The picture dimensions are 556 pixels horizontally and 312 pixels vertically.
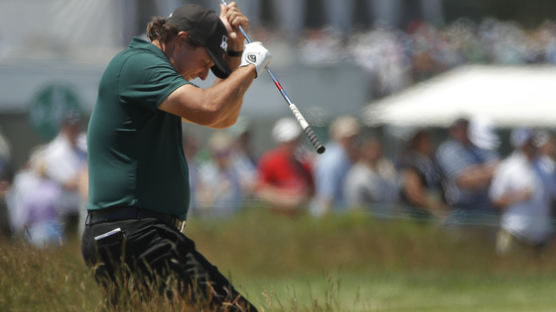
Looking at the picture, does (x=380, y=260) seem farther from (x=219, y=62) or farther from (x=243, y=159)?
(x=219, y=62)

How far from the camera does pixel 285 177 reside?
43.3 feet

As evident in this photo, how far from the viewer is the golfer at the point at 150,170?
472 centimetres

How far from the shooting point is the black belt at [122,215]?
15.6ft

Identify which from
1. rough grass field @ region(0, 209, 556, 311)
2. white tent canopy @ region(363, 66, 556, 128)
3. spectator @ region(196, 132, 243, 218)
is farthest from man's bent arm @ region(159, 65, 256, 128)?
white tent canopy @ region(363, 66, 556, 128)

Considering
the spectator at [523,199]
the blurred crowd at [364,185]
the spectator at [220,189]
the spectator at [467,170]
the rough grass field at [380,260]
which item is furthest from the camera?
the spectator at [220,189]

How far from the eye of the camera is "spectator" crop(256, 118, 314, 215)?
13188 mm

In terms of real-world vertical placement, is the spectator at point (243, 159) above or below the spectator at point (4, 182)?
below

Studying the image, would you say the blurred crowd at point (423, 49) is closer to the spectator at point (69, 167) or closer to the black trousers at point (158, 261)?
the spectator at point (69, 167)

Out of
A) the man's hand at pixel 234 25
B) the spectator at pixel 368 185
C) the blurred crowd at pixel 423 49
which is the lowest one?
the blurred crowd at pixel 423 49

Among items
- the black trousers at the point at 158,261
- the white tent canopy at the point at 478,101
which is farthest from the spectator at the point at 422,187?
the black trousers at the point at 158,261

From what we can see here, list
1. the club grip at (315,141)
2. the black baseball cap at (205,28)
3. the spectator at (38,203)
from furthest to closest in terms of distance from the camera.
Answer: the spectator at (38,203) → the club grip at (315,141) → the black baseball cap at (205,28)

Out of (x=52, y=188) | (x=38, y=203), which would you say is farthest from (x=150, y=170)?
(x=52, y=188)

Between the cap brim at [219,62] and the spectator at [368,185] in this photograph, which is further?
the spectator at [368,185]

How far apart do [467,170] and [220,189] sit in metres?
3.49
